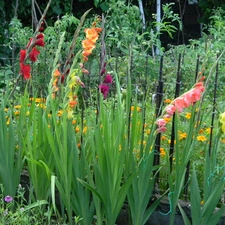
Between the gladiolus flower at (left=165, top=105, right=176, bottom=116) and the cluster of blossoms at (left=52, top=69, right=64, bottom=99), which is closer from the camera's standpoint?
the gladiolus flower at (left=165, top=105, right=176, bottom=116)

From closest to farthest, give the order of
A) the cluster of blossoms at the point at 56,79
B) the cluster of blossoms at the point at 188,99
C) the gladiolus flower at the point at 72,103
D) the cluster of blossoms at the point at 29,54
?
the cluster of blossoms at the point at 188,99 < the gladiolus flower at the point at 72,103 < the cluster of blossoms at the point at 56,79 < the cluster of blossoms at the point at 29,54

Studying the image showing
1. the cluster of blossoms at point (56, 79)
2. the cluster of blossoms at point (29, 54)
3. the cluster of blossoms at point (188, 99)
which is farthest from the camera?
the cluster of blossoms at point (29, 54)

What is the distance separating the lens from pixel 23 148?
322 cm

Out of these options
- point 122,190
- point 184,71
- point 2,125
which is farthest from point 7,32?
point 122,190

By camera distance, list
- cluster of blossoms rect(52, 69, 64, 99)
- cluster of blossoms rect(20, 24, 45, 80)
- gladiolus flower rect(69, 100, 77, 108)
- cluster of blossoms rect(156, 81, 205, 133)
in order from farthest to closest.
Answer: cluster of blossoms rect(20, 24, 45, 80), cluster of blossoms rect(52, 69, 64, 99), gladiolus flower rect(69, 100, 77, 108), cluster of blossoms rect(156, 81, 205, 133)

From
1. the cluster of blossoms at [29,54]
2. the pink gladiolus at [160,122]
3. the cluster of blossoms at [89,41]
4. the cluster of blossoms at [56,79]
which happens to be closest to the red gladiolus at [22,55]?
the cluster of blossoms at [29,54]

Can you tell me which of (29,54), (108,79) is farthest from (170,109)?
(29,54)

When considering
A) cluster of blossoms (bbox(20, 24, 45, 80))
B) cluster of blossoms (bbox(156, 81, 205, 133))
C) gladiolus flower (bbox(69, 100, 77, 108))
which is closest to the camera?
cluster of blossoms (bbox(156, 81, 205, 133))

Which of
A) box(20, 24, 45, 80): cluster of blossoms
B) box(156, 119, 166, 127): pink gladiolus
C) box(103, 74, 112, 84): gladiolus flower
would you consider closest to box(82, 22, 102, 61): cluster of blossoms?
box(103, 74, 112, 84): gladiolus flower

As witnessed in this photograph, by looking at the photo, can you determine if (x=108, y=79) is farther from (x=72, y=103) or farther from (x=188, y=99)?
(x=188, y=99)

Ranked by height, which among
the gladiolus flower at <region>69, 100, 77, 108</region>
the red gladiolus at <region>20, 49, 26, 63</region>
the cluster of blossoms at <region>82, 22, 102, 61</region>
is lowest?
the gladiolus flower at <region>69, 100, 77, 108</region>

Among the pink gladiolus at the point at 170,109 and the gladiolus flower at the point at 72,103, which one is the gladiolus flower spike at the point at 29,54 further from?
the pink gladiolus at the point at 170,109

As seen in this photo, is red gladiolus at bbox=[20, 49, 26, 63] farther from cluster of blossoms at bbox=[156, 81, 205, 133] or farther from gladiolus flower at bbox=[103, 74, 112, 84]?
cluster of blossoms at bbox=[156, 81, 205, 133]

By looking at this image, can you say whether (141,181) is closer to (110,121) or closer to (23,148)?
(110,121)
